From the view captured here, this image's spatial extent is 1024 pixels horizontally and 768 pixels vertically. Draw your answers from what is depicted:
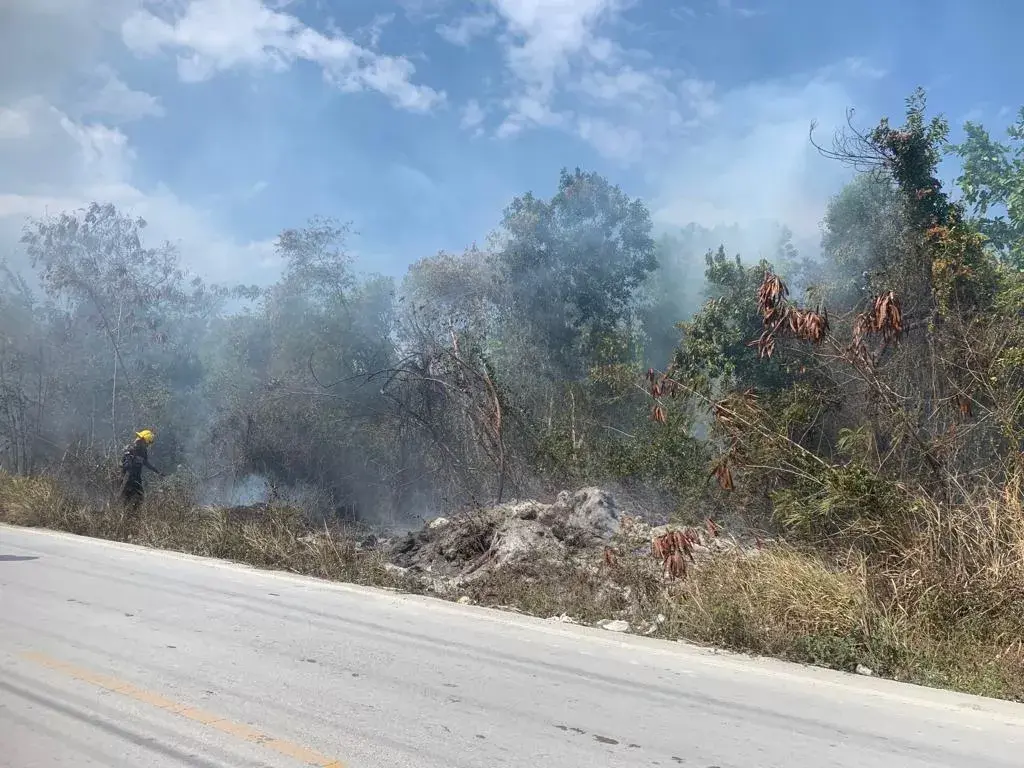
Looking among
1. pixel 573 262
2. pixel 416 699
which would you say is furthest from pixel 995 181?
pixel 416 699

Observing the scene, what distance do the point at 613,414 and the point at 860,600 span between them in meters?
10.2

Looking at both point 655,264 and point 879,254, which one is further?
point 655,264

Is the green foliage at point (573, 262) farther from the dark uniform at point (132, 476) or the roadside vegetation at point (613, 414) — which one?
the dark uniform at point (132, 476)

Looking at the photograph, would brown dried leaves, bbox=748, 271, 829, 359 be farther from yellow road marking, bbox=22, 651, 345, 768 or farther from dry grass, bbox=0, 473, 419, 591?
yellow road marking, bbox=22, 651, 345, 768

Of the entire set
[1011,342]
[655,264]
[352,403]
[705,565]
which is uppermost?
[655,264]

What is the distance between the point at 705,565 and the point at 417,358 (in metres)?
8.69

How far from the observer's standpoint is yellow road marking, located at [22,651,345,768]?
14.4ft

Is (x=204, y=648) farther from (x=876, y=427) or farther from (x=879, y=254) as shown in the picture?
(x=879, y=254)

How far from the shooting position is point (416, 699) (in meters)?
5.49

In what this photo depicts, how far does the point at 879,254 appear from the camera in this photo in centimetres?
1560

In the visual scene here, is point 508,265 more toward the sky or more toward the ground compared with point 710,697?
more toward the sky

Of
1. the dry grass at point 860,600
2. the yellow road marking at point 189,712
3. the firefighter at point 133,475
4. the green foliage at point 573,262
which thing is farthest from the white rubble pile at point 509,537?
the green foliage at point 573,262

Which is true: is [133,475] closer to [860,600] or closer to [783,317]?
[783,317]

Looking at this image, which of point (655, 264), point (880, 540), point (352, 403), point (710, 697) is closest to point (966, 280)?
point (880, 540)
